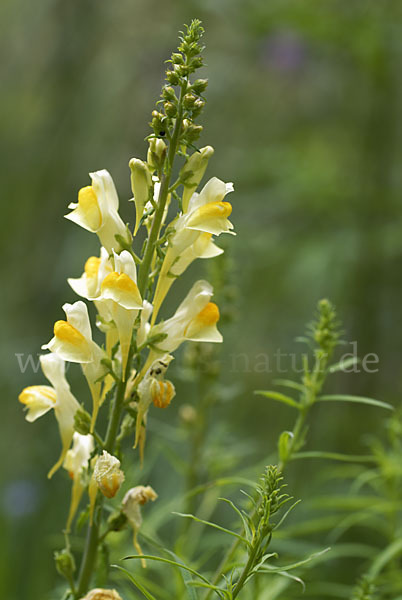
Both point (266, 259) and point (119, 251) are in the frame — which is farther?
point (266, 259)

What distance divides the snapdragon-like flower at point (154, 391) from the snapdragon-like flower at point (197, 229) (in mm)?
54

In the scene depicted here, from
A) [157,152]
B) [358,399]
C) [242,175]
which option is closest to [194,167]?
[157,152]

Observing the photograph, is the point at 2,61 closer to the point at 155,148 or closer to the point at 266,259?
the point at 266,259

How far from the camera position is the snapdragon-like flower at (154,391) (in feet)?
2.02

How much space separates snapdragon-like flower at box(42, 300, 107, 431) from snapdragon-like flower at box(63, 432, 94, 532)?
73 mm

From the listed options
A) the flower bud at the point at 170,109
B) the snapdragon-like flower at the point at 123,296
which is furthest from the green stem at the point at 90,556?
the flower bud at the point at 170,109

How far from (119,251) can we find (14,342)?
1.58 metres

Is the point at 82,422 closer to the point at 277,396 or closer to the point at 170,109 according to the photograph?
the point at 277,396

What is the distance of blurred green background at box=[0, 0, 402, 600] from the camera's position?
1.52m

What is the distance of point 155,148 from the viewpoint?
63 cm

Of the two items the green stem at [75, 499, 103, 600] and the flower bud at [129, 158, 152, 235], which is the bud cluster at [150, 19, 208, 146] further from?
the green stem at [75, 499, 103, 600]

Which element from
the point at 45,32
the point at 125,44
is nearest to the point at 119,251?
the point at 125,44

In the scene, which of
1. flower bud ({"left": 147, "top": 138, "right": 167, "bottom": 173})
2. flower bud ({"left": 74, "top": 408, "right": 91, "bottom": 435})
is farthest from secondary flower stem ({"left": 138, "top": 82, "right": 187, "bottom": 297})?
flower bud ({"left": 74, "top": 408, "right": 91, "bottom": 435})

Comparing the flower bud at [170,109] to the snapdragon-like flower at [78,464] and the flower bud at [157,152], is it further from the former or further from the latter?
the snapdragon-like flower at [78,464]
